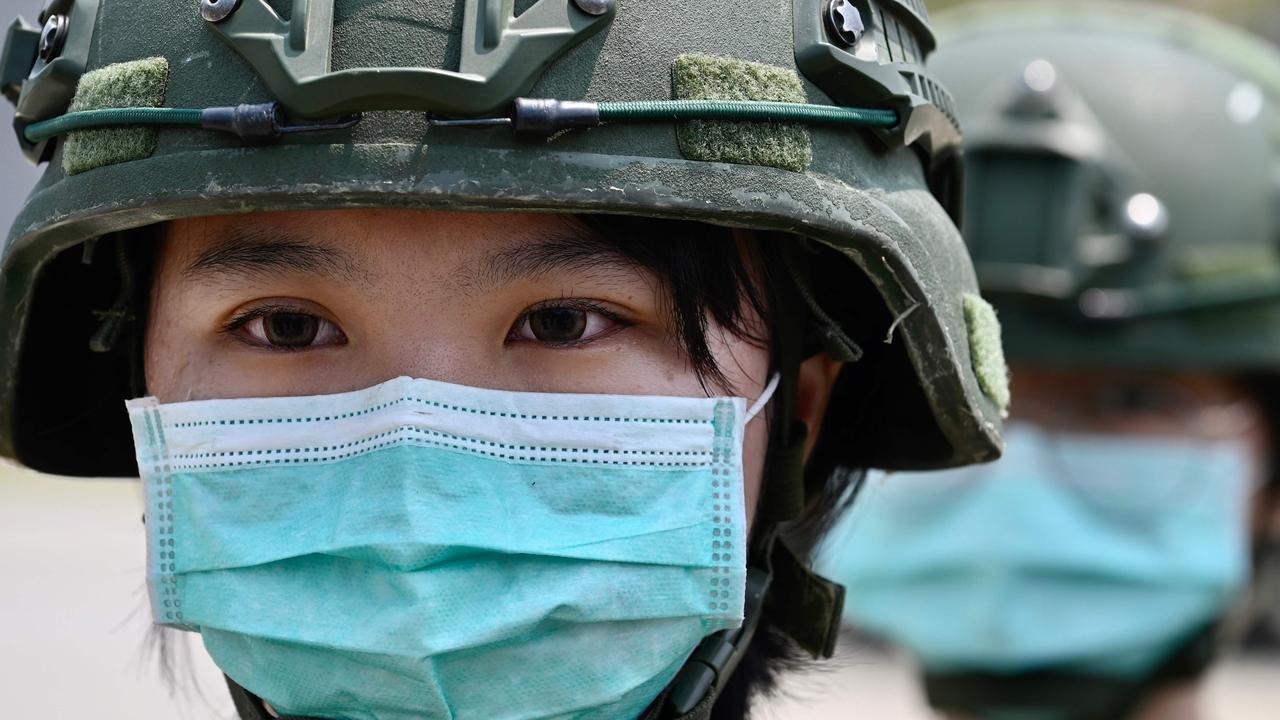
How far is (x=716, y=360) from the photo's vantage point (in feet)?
6.84

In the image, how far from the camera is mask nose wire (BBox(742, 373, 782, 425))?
7.07ft

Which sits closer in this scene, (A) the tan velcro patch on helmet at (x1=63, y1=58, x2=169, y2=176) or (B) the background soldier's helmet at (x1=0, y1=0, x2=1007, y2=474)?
(B) the background soldier's helmet at (x1=0, y1=0, x2=1007, y2=474)

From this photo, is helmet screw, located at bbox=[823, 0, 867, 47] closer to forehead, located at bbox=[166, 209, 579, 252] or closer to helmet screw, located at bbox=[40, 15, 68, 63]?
forehead, located at bbox=[166, 209, 579, 252]

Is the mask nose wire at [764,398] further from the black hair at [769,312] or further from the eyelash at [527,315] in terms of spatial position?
the eyelash at [527,315]

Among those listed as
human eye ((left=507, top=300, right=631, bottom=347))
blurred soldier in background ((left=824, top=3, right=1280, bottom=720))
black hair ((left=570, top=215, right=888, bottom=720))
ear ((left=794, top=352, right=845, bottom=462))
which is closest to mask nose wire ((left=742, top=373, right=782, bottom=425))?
black hair ((left=570, top=215, right=888, bottom=720))

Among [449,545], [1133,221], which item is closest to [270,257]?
[449,545]

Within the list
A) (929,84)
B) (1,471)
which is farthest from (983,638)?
(1,471)

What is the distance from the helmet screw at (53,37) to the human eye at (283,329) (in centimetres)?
48

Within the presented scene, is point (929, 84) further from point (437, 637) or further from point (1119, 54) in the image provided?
point (1119, 54)

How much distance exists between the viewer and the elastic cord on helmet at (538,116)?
1.86m

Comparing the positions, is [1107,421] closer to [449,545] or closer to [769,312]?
[769,312]

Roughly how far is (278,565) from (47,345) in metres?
0.73

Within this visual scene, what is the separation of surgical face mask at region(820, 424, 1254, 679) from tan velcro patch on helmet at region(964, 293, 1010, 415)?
2505 millimetres

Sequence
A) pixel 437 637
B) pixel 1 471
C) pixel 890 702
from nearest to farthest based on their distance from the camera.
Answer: pixel 437 637 → pixel 890 702 → pixel 1 471
